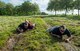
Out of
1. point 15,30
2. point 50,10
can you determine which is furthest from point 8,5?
point 15,30

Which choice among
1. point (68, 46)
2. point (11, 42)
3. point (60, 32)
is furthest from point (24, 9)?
point (68, 46)

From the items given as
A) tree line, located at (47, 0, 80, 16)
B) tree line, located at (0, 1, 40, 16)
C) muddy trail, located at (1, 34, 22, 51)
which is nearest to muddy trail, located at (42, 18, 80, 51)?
muddy trail, located at (1, 34, 22, 51)

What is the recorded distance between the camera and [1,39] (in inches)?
615

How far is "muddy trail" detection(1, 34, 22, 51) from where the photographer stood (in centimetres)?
1472

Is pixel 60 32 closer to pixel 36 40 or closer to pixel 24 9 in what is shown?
pixel 36 40

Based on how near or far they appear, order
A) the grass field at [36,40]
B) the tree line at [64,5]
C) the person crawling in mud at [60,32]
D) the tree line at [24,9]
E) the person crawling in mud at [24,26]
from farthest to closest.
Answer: the tree line at [24,9] → the tree line at [64,5] → the person crawling in mud at [24,26] → the person crawling in mud at [60,32] → the grass field at [36,40]

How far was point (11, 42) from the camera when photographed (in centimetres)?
1541

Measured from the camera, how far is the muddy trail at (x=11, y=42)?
14719mm

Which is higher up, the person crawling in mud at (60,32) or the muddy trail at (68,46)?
the person crawling in mud at (60,32)

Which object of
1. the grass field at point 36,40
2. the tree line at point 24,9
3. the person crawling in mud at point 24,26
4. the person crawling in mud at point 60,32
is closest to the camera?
the grass field at point 36,40

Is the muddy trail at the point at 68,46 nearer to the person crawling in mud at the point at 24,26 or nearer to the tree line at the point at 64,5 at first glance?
the person crawling in mud at the point at 24,26

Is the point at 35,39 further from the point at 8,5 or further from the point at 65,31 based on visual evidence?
the point at 8,5

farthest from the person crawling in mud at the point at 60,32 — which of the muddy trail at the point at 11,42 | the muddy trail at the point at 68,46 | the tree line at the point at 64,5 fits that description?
the tree line at the point at 64,5

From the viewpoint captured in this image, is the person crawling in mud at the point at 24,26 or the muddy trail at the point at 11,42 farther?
the person crawling in mud at the point at 24,26
